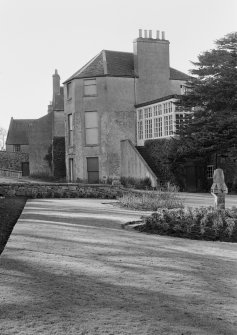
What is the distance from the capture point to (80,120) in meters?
34.7

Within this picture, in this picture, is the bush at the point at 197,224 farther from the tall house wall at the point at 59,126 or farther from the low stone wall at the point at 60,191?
the tall house wall at the point at 59,126

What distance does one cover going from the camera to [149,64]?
3472cm

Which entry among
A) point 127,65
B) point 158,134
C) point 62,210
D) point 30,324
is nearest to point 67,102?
point 127,65

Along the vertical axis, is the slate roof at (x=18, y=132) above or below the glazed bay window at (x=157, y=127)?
above

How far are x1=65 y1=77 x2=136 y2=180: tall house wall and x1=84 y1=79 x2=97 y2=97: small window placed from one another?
28 cm

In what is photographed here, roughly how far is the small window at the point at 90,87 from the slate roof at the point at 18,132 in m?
33.9

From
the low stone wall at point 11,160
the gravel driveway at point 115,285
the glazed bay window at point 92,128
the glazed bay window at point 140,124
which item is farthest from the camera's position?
the low stone wall at point 11,160

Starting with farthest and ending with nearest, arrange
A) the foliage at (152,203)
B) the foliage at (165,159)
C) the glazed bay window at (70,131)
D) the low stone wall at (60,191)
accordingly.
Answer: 1. the glazed bay window at (70,131)
2. the foliage at (165,159)
3. the low stone wall at (60,191)
4. the foliage at (152,203)

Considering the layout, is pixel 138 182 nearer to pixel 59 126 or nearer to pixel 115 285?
pixel 59 126

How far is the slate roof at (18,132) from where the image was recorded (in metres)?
66.4

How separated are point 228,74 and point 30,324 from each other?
2269 centimetres

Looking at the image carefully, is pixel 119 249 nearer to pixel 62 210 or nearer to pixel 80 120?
pixel 62 210

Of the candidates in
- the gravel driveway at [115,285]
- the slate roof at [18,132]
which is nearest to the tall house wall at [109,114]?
the gravel driveway at [115,285]

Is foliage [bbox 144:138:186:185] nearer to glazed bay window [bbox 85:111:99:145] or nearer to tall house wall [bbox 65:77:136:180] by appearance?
tall house wall [bbox 65:77:136:180]
